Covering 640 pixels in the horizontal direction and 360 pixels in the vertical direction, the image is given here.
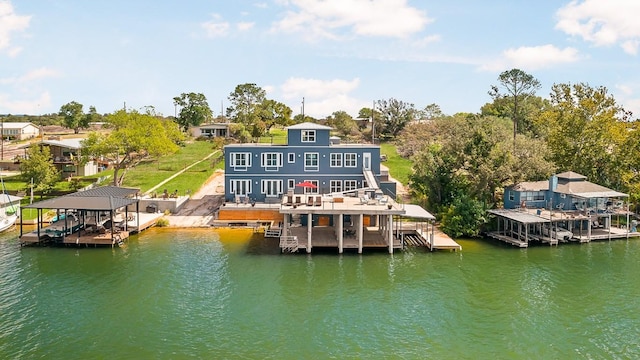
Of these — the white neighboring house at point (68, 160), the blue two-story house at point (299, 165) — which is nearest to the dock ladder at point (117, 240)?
the blue two-story house at point (299, 165)

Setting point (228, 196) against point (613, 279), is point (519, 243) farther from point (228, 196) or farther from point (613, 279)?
point (228, 196)

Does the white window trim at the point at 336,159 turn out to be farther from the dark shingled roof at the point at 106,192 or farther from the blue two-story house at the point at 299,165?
the dark shingled roof at the point at 106,192

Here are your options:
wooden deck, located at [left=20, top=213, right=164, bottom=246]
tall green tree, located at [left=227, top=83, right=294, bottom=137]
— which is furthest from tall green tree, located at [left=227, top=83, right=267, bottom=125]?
wooden deck, located at [left=20, top=213, right=164, bottom=246]

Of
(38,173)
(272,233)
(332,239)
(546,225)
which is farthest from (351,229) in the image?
(38,173)

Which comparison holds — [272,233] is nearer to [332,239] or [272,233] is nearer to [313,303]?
[332,239]

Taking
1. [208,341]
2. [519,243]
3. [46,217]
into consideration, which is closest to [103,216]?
[46,217]

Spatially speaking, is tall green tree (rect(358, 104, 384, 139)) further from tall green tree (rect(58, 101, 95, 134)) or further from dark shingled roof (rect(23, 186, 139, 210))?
tall green tree (rect(58, 101, 95, 134))
